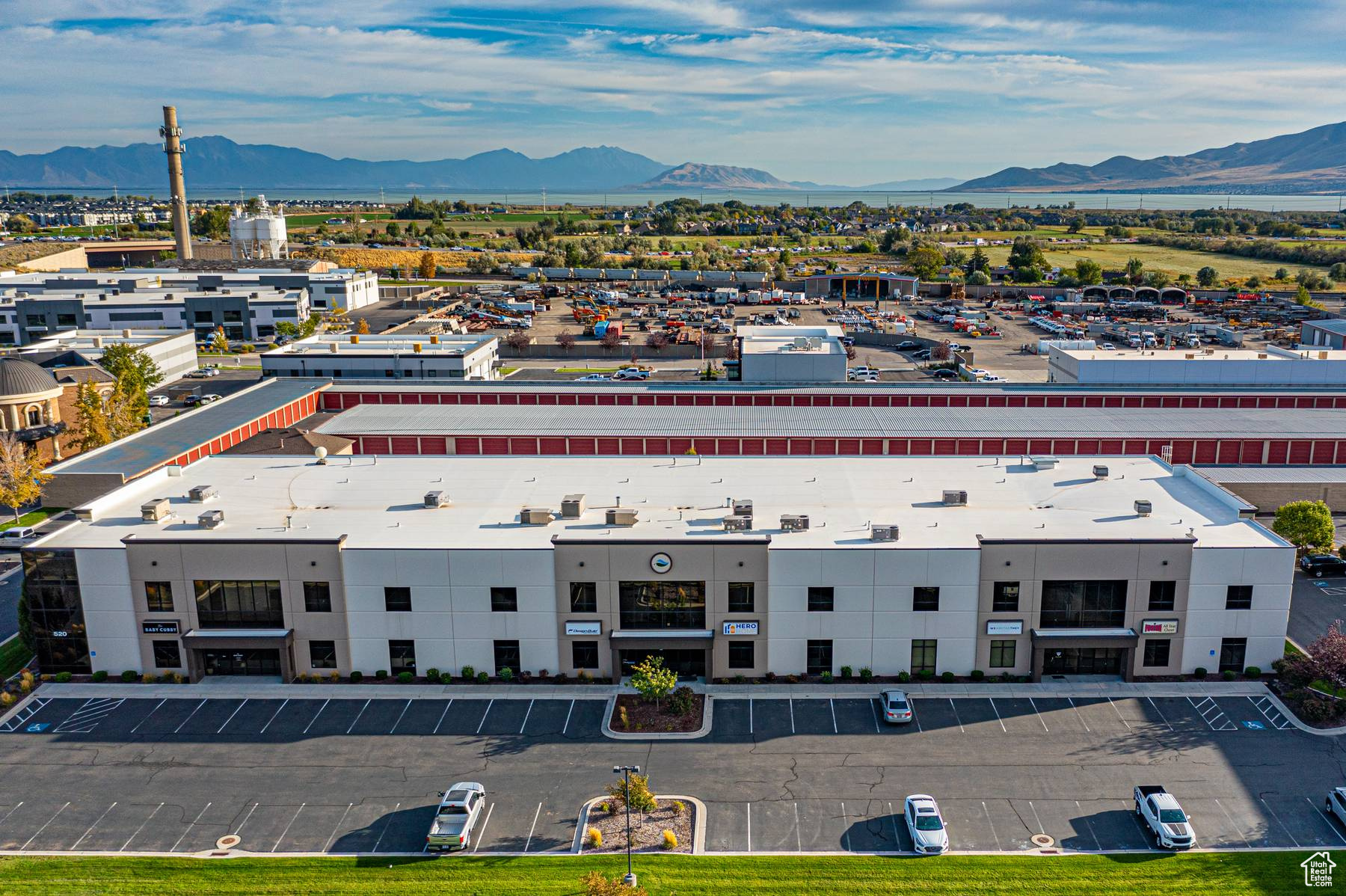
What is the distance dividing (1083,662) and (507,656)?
24042 millimetres

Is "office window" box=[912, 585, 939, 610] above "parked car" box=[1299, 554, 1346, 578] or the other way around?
above

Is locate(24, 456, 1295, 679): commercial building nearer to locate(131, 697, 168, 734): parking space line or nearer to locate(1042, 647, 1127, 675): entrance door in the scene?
locate(1042, 647, 1127, 675): entrance door

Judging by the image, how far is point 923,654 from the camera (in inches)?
1565

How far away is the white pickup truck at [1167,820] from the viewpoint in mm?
28953

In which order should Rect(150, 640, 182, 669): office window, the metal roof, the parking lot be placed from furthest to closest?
the metal roof, Rect(150, 640, 182, 669): office window, the parking lot

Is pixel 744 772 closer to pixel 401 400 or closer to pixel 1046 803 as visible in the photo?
pixel 1046 803

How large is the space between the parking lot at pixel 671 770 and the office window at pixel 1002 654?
2167 mm

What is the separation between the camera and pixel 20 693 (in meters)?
39.1

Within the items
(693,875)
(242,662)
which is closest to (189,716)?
(242,662)

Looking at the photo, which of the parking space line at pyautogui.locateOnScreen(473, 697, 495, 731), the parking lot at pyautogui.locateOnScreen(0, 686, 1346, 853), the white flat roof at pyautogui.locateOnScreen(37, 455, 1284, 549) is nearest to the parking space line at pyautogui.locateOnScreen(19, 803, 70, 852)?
the parking lot at pyautogui.locateOnScreen(0, 686, 1346, 853)

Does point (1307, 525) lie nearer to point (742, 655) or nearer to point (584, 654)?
point (742, 655)

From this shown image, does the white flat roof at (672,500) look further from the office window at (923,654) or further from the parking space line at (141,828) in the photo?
the parking space line at (141,828)

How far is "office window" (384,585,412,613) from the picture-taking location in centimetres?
3978

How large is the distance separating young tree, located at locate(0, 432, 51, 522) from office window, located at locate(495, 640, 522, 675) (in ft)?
112
